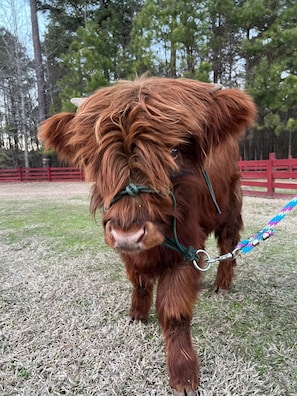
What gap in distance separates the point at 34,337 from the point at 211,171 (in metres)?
1.48

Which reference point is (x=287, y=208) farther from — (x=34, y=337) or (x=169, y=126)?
(x=34, y=337)

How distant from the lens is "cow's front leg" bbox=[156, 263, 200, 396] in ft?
4.61

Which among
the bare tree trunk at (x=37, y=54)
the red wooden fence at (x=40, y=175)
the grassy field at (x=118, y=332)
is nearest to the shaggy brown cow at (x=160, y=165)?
the grassy field at (x=118, y=332)

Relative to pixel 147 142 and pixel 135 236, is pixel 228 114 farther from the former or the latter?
pixel 135 236

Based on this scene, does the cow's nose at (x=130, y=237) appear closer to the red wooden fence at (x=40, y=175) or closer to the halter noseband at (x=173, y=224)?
the halter noseband at (x=173, y=224)

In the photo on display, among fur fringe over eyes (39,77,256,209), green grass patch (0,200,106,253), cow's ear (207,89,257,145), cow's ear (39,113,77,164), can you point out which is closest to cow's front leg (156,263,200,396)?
fur fringe over eyes (39,77,256,209)

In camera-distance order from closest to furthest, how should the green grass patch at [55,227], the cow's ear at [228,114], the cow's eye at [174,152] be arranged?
the cow's eye at [174,152]
the cow's ear at [228,114]
the green grass patch at [55,227]

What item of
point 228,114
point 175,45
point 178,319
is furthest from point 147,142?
point 175,45

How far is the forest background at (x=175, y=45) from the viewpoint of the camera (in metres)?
12.7

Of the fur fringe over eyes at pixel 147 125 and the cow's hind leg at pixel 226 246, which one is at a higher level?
the fur fringe over eyes at pixel 147 125

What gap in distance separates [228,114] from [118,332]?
142 cm

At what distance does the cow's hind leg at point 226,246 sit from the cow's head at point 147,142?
3.64 feet

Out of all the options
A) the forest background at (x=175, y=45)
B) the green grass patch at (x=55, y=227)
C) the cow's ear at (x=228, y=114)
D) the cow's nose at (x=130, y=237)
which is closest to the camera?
the cow's nose at (x=130, y=237)

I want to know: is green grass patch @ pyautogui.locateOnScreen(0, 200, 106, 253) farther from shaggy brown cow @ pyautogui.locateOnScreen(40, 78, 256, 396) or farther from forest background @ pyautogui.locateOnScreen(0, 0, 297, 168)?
forest background @ pyautogui.locateOnScreen(0, 0, 297, 168)
